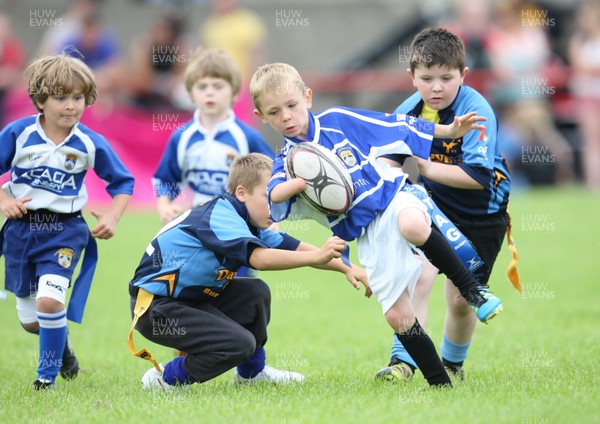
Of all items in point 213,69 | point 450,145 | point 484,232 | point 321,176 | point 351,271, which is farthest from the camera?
point 213,69

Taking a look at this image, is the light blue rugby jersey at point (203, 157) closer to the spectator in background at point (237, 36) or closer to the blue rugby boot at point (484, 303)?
the blue rugby boot at point (484, 303)

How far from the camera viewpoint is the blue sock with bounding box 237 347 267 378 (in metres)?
5.70

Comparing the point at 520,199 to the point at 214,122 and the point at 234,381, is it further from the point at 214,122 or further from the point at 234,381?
the point at 234,381

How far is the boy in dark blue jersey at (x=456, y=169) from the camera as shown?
17.3ft

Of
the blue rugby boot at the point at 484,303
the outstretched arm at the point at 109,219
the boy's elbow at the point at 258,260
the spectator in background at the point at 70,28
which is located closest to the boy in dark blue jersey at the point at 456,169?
the blue rugby boot at the point at 484,303

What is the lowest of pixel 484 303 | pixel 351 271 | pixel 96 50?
pixel 484 303

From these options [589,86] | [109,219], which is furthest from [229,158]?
[589,86]

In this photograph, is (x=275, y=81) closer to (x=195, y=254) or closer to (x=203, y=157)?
(x=195, y=254)

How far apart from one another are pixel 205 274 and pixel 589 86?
12234mm

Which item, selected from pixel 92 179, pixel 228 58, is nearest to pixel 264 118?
pixel 228 58

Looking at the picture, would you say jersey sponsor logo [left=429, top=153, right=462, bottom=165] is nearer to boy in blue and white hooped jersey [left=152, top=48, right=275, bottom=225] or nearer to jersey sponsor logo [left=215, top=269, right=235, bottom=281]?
jersey sponsor logo [left=215, top=269, right=235, bottom=281]

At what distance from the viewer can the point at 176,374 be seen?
5.33 meters

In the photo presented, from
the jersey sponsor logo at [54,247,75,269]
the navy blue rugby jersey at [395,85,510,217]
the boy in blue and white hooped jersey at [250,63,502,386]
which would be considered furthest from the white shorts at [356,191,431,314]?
the jersey sponsor logo at [54,247,75,269]

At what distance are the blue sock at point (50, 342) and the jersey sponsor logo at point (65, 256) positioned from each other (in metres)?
0.29
